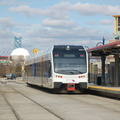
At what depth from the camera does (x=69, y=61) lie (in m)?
23.8

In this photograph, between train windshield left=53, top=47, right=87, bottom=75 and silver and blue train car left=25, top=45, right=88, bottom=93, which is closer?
silver and blue train car left=25, top=45, right=88, bottom=93

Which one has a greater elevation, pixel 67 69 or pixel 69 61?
pixel 69 61

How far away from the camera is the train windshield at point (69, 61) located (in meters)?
23.5

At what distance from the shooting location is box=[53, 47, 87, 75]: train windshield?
77.0 feet

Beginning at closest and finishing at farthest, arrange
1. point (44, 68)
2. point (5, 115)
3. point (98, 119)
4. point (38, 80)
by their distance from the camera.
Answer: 1. point (98, 119)
2. point (5, 115)
3. point (44, 68)
4. point (38, 80)

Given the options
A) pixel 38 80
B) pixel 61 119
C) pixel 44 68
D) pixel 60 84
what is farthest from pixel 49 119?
pixel 38 80

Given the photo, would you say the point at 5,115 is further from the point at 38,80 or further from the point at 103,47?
the point at 38,80

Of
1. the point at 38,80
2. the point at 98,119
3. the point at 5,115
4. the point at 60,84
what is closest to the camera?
the point at 98,119

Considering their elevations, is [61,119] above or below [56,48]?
below

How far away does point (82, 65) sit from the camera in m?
23.8

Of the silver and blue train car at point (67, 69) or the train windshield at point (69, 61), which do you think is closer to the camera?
the silver and blue train car at point (67, 69)

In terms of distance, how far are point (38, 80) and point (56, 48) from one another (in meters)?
6.29

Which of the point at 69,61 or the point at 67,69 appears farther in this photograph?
the point at 69,61

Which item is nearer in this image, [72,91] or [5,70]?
[72,91]
